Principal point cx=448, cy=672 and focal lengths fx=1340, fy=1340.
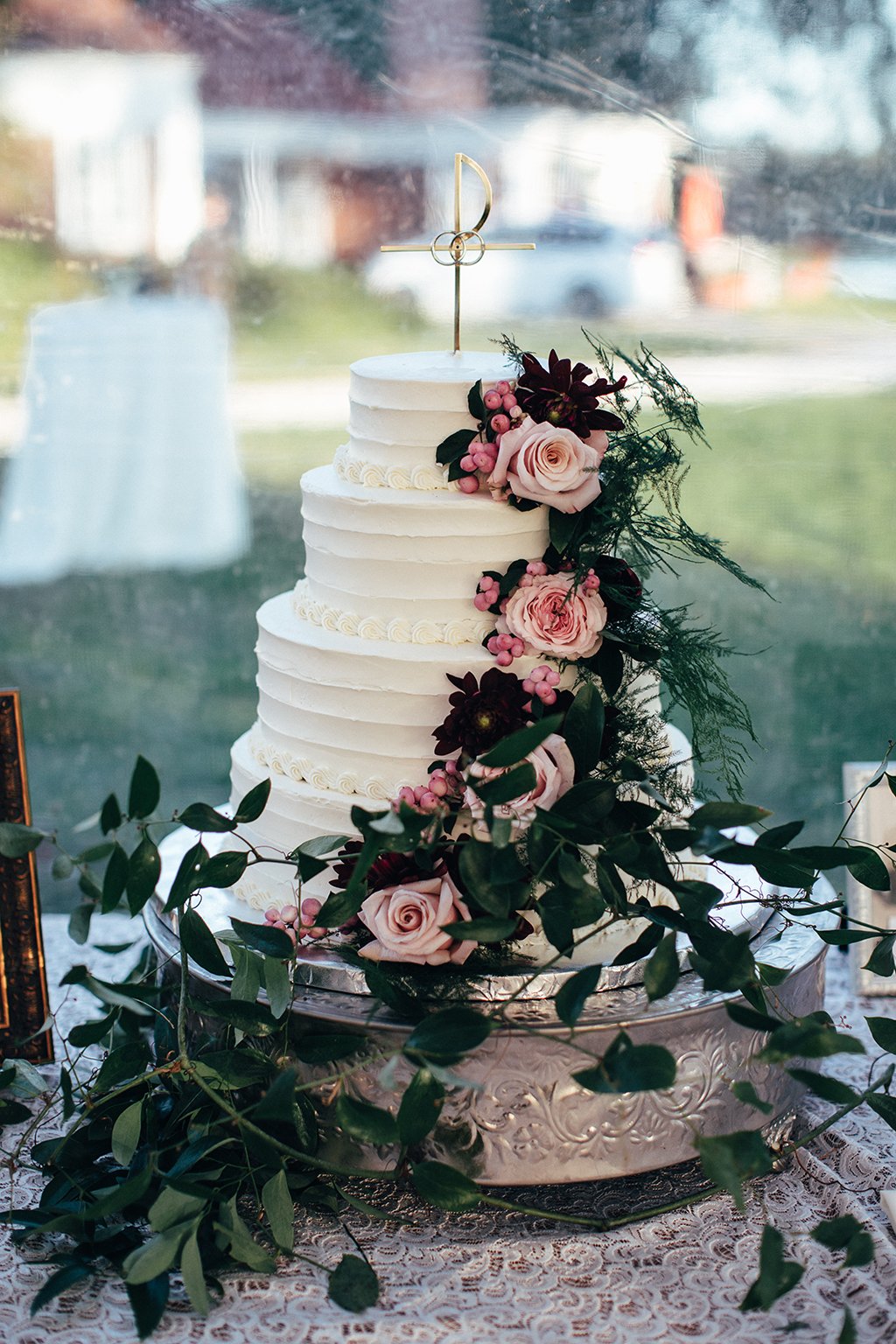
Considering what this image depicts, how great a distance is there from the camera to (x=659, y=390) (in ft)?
5.03

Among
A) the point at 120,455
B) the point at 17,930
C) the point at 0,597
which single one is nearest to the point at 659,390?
the point at 17,930

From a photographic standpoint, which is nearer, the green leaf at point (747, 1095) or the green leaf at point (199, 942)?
the green leaf at point (747, 1095)

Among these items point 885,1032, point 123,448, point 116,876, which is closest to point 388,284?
point 123,448

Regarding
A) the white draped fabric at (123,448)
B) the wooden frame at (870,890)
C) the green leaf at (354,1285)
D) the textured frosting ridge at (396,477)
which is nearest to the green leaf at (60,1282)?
the green leaf at (354,1285)

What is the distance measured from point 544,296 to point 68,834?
157cm

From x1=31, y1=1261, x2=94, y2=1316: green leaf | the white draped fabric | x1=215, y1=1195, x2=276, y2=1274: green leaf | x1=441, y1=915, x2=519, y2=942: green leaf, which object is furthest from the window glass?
x1=31, y1=1261, x2=94, y2=1316: green leaf

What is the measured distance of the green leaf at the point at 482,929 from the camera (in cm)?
129

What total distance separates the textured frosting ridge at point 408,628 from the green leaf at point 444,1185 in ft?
1.85

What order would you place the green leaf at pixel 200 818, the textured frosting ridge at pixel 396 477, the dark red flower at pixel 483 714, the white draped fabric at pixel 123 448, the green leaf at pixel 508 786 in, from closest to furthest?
the green leaf at pixel 508 786 → the green leaf at pixel 200 818 → the dark red flower at pixel 483 714 → the textured frosting ridge at pixel 396 477 → the white draped fabric at pixel 123 448

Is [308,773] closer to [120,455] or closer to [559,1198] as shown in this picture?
[559,1198]

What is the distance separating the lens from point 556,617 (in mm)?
1478

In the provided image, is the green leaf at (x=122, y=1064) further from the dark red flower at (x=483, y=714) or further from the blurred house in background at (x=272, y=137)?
the blurred house in background at (x=272, y=137)

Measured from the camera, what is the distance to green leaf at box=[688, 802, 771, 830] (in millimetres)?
1299

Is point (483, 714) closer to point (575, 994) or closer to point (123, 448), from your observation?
point (575, 994)
